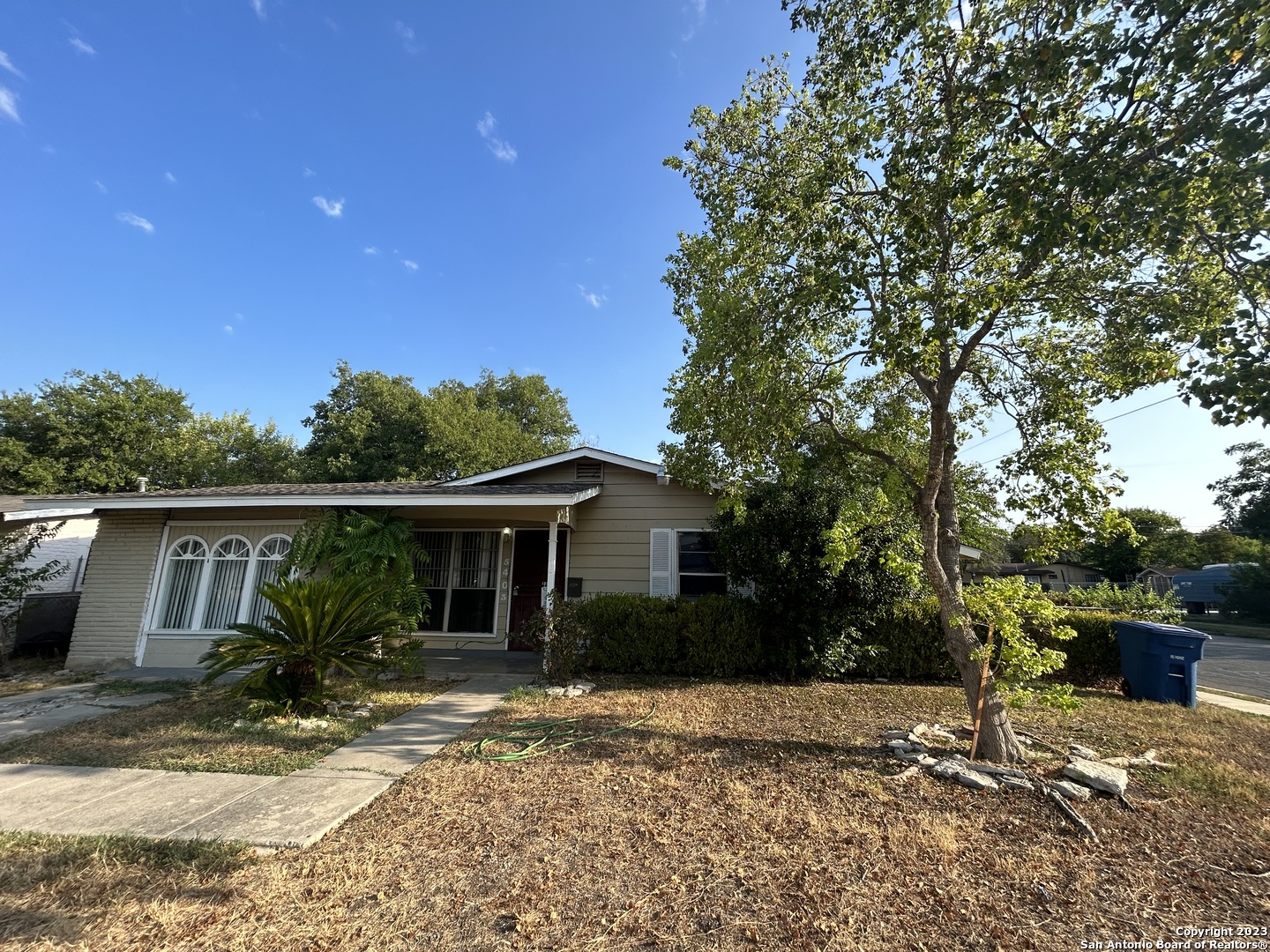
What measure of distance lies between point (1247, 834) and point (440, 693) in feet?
24.3

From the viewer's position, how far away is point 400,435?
23.2m

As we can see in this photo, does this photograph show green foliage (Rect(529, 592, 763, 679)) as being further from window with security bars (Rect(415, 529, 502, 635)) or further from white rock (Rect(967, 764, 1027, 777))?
white rock (Rect(967, 764, 1027, 777))

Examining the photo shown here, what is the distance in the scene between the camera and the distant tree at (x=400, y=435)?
2245 cm

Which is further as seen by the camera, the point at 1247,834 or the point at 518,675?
the point at 518,675

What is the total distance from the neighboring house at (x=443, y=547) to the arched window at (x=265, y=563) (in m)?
0.02

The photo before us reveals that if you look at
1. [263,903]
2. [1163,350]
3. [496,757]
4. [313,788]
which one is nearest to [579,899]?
[263,903]

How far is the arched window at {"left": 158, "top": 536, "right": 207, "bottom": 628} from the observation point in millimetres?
8836

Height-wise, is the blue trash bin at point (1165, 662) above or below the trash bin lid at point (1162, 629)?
below

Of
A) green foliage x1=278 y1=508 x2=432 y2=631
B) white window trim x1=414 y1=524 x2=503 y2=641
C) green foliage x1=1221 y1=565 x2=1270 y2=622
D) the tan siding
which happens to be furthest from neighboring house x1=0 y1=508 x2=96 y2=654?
green foliage x1=1221 y1=565 x2=1270 y2=622

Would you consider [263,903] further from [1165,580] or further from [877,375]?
[1165,580]

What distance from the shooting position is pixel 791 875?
2.86 metres

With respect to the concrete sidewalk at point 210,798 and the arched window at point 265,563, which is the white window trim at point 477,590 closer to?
the arched window at point 265,563

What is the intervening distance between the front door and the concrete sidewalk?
209 inches

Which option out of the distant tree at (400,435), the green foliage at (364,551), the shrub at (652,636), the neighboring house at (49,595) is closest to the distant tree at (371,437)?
the distant tree at (400,435)
